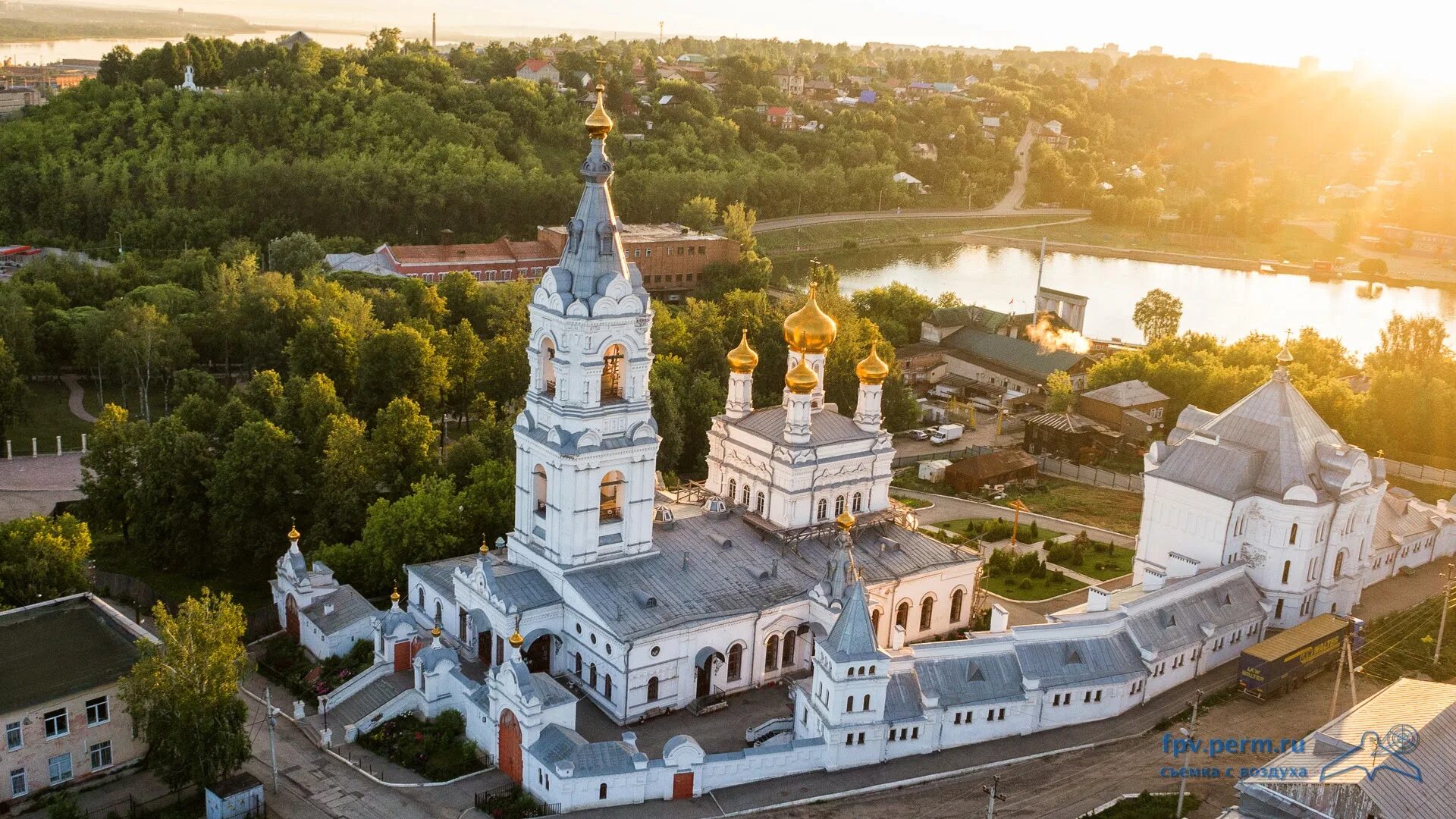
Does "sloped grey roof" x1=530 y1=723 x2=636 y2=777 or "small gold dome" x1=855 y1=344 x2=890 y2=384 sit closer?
"sloped grey roof" x1=530 y1=723 x2=636 y2=777

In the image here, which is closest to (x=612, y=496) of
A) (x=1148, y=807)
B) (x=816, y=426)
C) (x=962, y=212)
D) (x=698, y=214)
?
(x=816, y=426)

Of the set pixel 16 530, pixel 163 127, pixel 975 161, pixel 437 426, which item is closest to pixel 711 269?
pixel 437 426

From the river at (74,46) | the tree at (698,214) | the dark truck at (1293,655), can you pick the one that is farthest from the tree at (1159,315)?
the river at (74,46)

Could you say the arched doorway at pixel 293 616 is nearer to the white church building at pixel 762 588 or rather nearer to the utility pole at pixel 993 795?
the white church building at pixel 762 588

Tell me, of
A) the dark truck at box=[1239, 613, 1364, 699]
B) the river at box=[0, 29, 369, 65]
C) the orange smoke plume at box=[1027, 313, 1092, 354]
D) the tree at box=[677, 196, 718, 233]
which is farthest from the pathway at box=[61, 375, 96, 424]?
the river at box=[0, 29, 369, 65]

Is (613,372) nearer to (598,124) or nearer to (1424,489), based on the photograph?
(598,124)

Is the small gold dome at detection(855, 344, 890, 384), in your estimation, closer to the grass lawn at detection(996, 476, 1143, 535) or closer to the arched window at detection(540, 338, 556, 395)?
the arched window at detection(540, 338, 556, 395)
